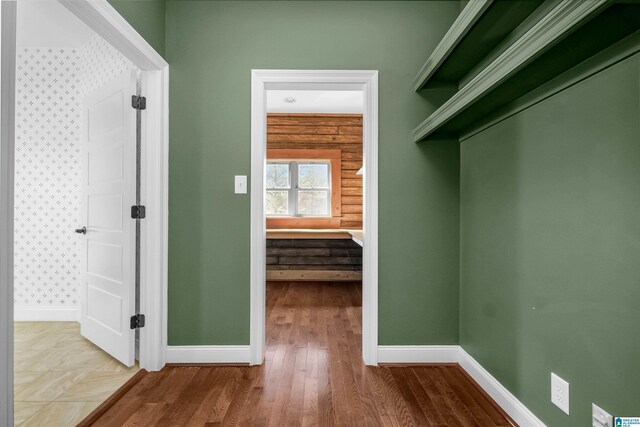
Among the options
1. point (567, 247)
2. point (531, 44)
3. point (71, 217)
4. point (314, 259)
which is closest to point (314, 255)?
point (314, 259)

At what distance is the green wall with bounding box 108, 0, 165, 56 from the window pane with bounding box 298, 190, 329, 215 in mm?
3242

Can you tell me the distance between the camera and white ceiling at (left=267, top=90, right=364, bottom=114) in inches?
171

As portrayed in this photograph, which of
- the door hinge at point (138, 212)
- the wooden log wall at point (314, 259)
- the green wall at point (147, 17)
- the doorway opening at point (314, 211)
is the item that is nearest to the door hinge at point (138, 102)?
the green wall at point (147, 17)

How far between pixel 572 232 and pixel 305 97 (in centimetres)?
374

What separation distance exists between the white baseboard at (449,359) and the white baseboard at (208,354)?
0.90m

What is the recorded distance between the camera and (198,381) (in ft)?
6.70

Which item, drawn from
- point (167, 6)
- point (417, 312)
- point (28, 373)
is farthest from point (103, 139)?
point (417, 312)

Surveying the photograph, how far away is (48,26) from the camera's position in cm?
274

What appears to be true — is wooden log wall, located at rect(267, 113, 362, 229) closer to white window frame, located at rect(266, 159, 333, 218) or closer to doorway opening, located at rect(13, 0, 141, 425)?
white window frame, located at rect(266, 159, 333, 218)

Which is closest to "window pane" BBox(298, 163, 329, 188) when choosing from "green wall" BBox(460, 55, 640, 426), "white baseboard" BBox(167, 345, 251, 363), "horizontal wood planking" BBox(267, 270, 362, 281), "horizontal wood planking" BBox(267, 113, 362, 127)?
"horizontal wood planking" BBox(267, 113, 362, 127)

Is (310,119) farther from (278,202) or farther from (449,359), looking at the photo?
(449,359)

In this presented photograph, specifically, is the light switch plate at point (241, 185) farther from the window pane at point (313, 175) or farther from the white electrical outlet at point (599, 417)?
the window pane at point (313, 175)

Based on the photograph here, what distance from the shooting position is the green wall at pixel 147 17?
5.93 ft

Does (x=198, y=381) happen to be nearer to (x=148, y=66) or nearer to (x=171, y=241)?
(x=171, y=241)
